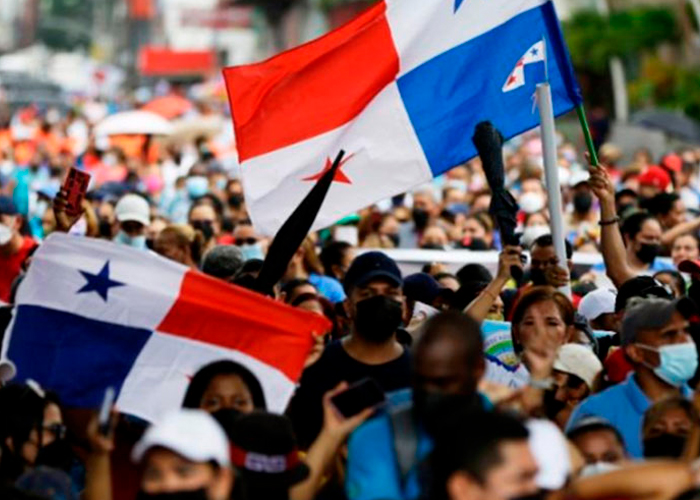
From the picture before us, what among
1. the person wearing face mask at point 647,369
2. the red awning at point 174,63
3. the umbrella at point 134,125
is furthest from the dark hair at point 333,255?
the red awning at point 174,63

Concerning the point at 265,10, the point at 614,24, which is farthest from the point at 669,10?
the point at 265,10

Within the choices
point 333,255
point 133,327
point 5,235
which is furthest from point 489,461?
A: point 5,235

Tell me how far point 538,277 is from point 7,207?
253 inches

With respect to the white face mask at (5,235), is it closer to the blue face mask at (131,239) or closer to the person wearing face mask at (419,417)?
the blue face mask at (131,239)

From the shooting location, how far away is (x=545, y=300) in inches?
412

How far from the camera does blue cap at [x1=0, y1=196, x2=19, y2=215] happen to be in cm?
1734

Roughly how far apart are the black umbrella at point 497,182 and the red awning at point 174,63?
8188 cm

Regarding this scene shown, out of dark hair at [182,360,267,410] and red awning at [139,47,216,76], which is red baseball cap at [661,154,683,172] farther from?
red awning at [139,47,216,76]

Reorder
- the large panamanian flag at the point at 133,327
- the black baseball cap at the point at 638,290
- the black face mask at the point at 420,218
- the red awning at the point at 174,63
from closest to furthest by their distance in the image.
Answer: the large panamanian flag at the point at 133,327 → the black baseball cap at the point at 638,290 → the black face mask at the point at 420,218 → the red awning at the point at 174,63

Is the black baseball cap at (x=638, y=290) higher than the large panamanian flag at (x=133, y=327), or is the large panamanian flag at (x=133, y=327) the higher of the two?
the large panamanian flag at (x=133, y=327)

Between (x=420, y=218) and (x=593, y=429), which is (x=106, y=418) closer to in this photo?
(x=593, y=429)

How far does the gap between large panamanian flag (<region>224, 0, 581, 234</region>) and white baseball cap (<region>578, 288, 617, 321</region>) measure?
43.1 inches

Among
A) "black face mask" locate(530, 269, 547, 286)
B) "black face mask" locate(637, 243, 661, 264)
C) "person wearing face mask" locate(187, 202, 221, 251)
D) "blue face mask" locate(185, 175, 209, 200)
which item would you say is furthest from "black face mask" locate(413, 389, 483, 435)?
"blue face mask" locate(185, 175, 209, 200)

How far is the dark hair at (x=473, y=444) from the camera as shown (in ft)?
22.7
